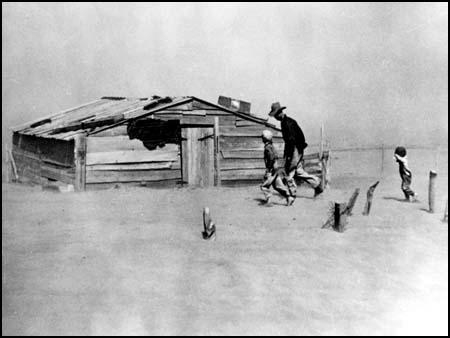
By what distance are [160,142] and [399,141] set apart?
96.1ft

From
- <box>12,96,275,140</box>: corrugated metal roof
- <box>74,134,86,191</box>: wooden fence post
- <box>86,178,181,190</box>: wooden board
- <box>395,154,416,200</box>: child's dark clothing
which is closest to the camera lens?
<box>395,154,416,200</box>: child's dark clothing

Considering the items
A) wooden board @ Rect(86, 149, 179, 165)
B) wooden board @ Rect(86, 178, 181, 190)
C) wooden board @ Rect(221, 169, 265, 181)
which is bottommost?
wooden board @ Rect(86, 178, 181, 190)

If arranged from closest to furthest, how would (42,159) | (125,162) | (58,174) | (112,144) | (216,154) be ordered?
(112,144), (125,162), (58,174), (216,154), (42,159)

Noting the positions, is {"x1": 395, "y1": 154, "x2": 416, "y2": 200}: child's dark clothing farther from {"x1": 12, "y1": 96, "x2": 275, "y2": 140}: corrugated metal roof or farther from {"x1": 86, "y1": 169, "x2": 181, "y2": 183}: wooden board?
{"x1": 86, "y1": 169, "x2": 181, "y2": 183}: wooden board

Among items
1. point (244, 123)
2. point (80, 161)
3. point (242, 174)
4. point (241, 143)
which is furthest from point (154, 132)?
point (242, 174)

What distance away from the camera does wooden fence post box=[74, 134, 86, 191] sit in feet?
50.2

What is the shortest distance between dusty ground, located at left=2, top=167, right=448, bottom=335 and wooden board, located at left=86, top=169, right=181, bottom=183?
4.11 m

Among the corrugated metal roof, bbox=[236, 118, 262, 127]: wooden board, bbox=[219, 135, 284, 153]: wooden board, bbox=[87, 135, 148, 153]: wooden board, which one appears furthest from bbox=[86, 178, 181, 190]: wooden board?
bbox=[236, 118, 262, 127]: wooden board

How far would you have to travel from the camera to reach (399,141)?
40.9 metres

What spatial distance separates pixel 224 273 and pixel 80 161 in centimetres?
942

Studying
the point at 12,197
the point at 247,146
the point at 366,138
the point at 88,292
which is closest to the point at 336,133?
the point at 366,138

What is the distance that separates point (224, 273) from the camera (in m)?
7.13

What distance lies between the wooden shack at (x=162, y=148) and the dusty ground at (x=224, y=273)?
14.1 ft

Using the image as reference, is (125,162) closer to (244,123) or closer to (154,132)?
(154,132)
